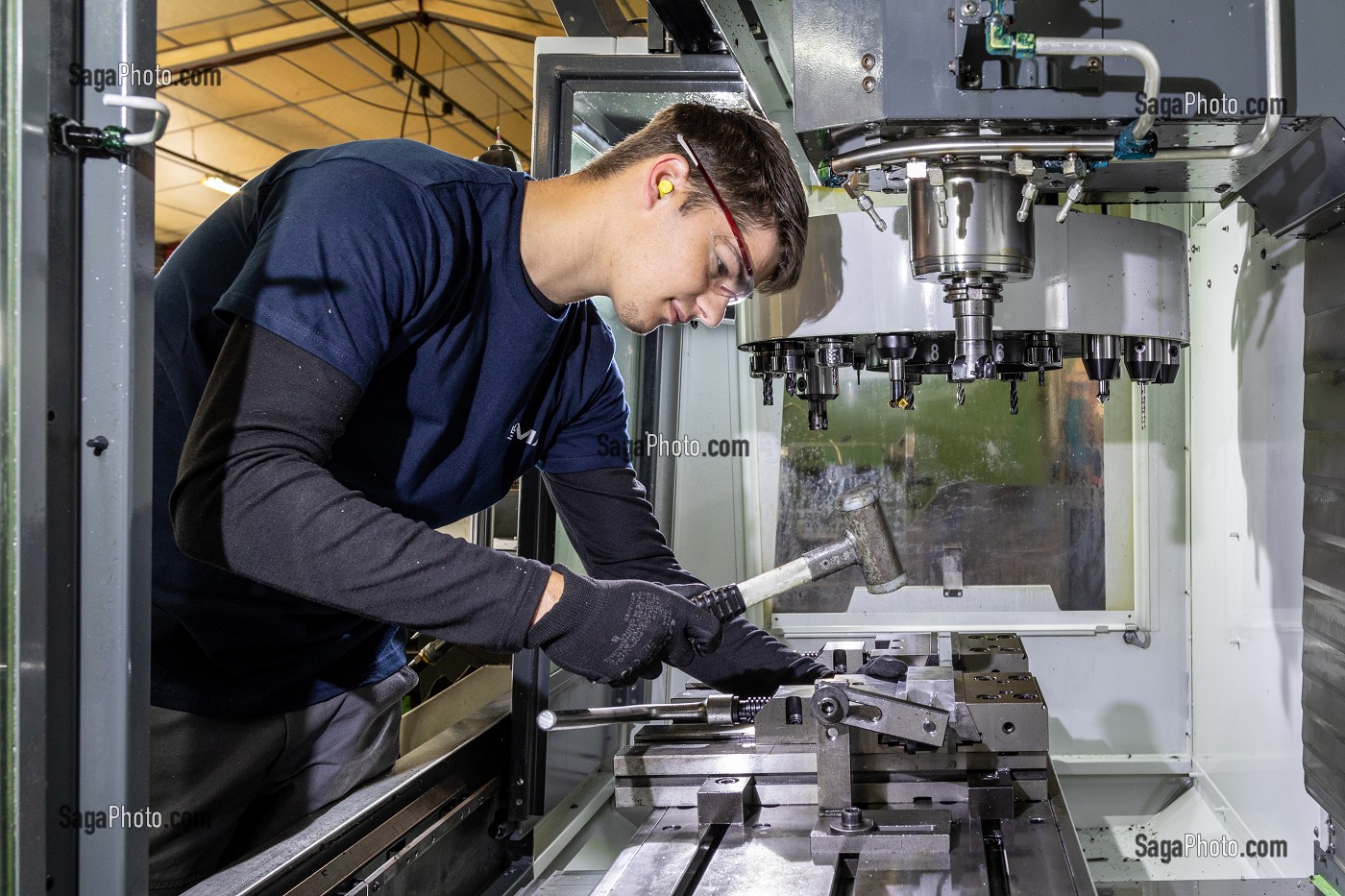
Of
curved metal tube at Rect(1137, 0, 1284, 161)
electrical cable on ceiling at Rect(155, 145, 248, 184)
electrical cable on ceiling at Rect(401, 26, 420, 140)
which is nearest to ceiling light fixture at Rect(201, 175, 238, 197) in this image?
electrical cable on ceiling at Rect(155, 145, 248, 184)

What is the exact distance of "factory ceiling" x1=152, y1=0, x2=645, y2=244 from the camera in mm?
4641

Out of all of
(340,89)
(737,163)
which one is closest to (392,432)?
(737,163)

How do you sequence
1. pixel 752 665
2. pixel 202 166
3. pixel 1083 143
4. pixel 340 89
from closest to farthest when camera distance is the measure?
pixel 1083 143, pixel 752 665, pixel 340 89, pixel 202 166

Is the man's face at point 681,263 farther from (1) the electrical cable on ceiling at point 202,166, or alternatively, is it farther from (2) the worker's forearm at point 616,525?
(1) the electrical cable on ceiling at point 202,166

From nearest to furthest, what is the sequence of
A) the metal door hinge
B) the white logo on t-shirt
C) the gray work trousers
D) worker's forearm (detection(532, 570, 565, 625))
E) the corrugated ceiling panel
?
the metal door hinge
worker's forearm (detection(532, 570, 565, 625))
the gray work trousers
the white logo on t-shirt
the corrugated ceiling panel

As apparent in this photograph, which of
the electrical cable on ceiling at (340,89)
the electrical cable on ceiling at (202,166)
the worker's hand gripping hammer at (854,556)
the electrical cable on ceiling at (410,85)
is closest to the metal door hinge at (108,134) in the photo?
the worker's hand gripping hammer at (854,556)

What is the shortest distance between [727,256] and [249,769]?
87 cm

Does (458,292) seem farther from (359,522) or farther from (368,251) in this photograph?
(359,522)

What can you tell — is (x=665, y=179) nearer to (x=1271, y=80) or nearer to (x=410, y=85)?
(x=1271, y=80)

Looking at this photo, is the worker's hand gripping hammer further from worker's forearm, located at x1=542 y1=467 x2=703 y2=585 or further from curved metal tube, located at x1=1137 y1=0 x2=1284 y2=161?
curved metal tube, located at x1=1137 y1=0 x2=1284 y2=161

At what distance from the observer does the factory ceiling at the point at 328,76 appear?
15.2 ft

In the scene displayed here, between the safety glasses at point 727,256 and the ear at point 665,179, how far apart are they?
0.02m

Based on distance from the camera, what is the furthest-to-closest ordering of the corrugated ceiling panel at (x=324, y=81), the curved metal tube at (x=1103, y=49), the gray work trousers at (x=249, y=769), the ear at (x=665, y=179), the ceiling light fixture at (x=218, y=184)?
the ceiling light fixture at (x=218, y=184)
the corrugated ceiling panel at (x=324, y=81)
the gray work trousers at (x=249, y=769)
the ear at (x=665, y=179)
the curved metal tube at (x=1103, y=49)

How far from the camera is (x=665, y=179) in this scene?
1116 mm
